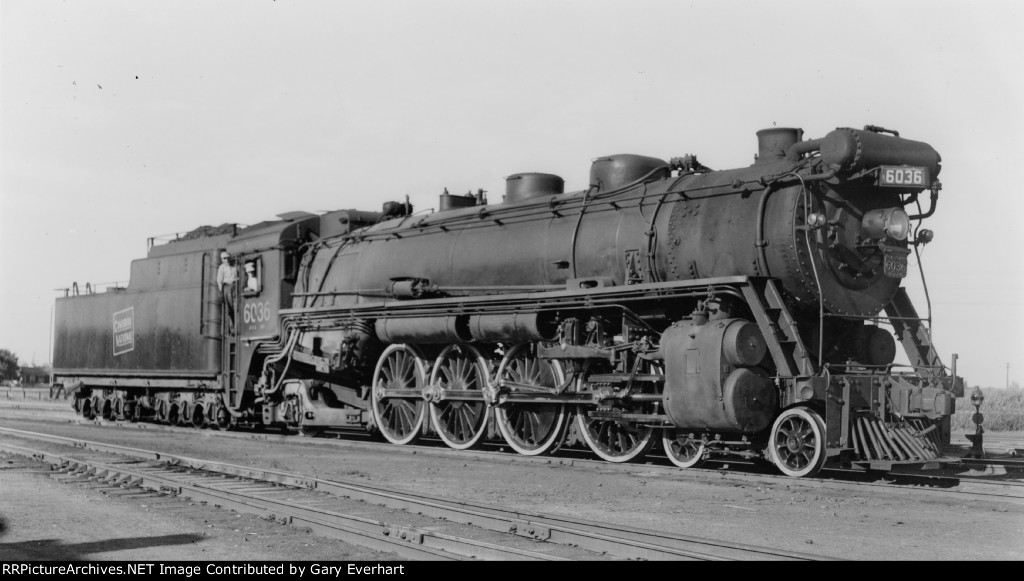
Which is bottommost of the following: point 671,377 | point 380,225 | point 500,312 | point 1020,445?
A: point 1020,445

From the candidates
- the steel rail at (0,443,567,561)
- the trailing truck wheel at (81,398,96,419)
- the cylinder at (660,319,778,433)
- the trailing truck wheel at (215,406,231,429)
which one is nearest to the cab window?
the trailing truck wheel at (215,406,231,429)

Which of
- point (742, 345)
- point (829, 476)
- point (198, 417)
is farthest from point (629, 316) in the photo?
point (198, 417)

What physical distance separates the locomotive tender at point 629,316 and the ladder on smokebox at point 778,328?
3 centimetres

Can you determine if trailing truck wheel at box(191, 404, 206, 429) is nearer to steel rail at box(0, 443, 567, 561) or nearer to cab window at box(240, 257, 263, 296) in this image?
cab window at box(240, 257, 263, 296)

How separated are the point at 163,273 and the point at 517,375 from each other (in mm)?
10183

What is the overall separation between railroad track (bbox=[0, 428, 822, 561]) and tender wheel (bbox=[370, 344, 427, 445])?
12.9 feet

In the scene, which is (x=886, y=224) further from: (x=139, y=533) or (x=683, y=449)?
(x=139, y=533)

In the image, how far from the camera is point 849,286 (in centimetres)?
1137

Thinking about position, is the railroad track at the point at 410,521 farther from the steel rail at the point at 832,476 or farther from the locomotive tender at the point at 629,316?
the locomotive tender at the point at 629,316

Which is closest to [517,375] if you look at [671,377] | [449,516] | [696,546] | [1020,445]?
[671,377]

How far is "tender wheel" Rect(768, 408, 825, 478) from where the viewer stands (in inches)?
411

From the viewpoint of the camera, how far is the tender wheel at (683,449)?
11.8m
